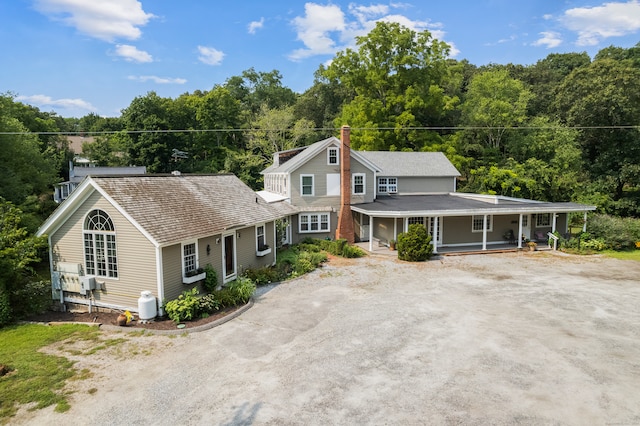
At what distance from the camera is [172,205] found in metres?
14.0

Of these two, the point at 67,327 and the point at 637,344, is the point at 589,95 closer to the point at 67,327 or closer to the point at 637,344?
the point at 637,344

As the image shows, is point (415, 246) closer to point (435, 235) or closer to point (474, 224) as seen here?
point (435, 235)

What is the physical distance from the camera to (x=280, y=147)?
161ft

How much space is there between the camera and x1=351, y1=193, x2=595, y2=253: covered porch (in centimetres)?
2317

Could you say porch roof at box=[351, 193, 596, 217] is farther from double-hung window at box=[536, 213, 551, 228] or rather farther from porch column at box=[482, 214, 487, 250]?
double-hung window at box=[536, 213, 551, 228]

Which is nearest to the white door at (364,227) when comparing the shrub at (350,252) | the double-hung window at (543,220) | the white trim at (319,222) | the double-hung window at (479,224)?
the white trim at (319,222)

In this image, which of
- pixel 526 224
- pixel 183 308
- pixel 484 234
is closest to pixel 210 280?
pixel 183 308

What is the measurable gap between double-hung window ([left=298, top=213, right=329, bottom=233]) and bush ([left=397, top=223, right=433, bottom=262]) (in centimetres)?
624

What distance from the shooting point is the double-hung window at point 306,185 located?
2525cm

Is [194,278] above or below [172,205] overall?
below

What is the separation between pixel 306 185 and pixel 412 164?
36.8ft

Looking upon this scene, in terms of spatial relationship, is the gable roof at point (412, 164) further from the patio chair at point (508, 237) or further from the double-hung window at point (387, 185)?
the patio chair at point (508, 237)

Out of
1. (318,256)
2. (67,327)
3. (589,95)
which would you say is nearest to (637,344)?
(318,256)

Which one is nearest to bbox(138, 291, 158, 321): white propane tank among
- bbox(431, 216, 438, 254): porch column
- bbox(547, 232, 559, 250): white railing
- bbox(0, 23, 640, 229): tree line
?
bbox(0, 23, 640, 229): tree line
